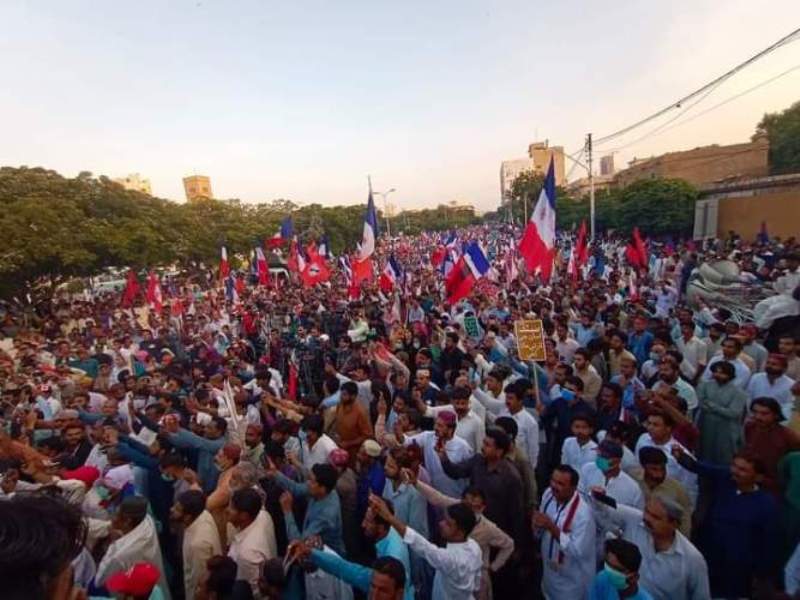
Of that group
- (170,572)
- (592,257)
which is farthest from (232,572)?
(592,257)

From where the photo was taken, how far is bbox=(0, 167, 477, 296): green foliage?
65.2 ft

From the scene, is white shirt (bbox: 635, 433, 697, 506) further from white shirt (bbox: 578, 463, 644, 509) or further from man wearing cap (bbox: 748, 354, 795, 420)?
man wearing cap (bbox: 748, 354, 795, 420)

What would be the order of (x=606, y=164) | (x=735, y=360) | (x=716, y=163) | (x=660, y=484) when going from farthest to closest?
(x=606, y=164) < (x=716, y=163) < (x=735, y=360) < (x=660, y=484)

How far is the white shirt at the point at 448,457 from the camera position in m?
4.41

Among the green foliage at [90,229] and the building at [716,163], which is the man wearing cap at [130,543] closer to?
the green foliage at [90,229]

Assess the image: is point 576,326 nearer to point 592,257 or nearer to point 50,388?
point 50,388

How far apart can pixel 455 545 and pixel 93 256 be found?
74.9 feet

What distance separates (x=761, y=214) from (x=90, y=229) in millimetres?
31968

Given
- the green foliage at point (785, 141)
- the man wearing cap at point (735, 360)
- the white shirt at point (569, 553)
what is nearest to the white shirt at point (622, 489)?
the white shirt at point (569, 553)

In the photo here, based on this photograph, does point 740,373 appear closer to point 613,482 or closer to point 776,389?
point 776,389

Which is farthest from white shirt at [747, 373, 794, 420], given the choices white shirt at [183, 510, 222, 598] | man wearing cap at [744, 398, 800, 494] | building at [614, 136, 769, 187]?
building at [614, 136, 769, 187]

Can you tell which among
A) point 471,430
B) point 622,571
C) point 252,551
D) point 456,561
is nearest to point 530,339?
point 471,430

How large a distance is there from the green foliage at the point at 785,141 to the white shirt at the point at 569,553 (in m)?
47.4

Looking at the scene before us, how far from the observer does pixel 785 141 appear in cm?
4200
